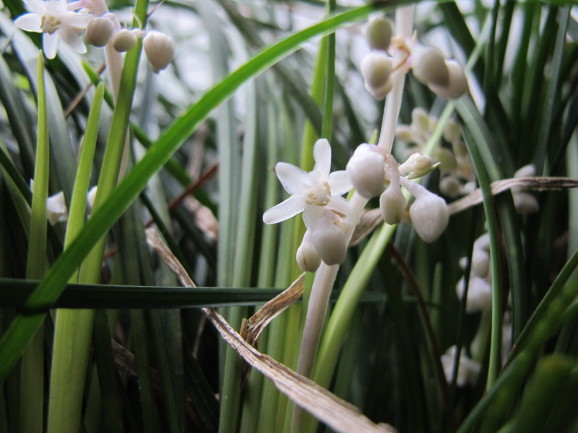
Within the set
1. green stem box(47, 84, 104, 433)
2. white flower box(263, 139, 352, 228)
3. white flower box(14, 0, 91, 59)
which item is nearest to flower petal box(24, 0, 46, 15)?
white flower box(14, 0, 91, 59)

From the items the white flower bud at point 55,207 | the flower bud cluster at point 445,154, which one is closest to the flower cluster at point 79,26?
the white flower bud at point 55,207

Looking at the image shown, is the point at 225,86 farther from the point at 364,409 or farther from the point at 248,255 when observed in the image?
the point at 364,409

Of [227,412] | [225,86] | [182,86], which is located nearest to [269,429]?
[227,412]

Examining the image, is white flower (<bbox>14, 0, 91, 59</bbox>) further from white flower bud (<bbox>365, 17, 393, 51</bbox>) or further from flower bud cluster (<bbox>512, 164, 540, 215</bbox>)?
flower bud cluster (<bbox>512, 164, 540, 215</bbox>)

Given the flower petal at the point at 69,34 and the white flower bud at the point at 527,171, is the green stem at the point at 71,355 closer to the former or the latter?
the flower petal at the point at 69,34

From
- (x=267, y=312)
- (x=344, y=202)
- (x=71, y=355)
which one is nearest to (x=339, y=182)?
(x=344, y=202)

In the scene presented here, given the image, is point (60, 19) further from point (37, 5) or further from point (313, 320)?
point (313, 320)
